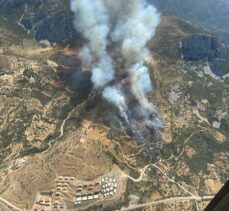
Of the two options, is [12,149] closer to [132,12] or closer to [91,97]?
[91,97]

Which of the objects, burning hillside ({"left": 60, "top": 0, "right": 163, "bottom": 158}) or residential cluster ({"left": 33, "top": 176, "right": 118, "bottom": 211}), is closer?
residential cluster ({"left": 33, "top": 176, "right": 118, "bottom": 211})

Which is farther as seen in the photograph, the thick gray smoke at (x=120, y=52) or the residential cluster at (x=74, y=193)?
the thick gray smoke at (x=120, y=52)

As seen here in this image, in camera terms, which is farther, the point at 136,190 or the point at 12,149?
the point at 12,149

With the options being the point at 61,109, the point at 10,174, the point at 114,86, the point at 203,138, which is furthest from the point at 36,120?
the point at 203,138

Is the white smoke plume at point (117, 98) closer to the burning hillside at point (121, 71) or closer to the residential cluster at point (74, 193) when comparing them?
the burning hillside at point (121, 71)

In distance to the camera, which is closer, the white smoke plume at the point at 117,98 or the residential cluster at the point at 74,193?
the residential cluster at the point at 74,193

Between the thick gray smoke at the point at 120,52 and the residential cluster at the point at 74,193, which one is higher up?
the thick gray smoke at the point at 120,52

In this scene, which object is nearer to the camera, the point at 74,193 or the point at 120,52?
the point at 74,193

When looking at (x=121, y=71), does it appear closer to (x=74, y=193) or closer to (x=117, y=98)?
(x=117, y=98)

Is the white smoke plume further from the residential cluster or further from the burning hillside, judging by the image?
the residential cluster

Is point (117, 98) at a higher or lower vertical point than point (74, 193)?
higher

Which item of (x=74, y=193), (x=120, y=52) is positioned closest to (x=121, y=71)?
(x=120, y=52)
